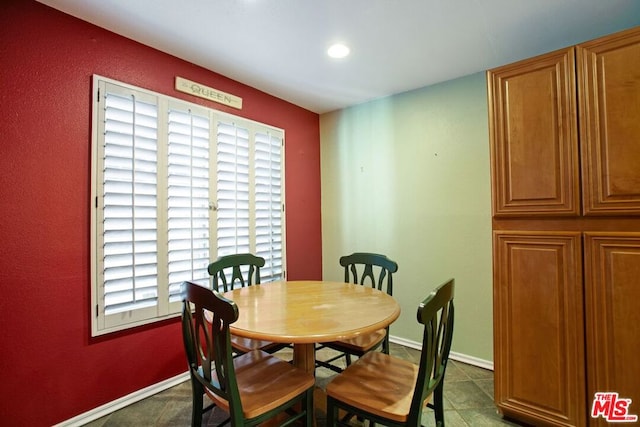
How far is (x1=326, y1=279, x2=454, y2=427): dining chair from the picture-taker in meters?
1.14

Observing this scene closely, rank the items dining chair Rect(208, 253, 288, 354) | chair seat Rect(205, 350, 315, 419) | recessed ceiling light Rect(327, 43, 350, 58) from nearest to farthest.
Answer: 1. chair seat Rect(205, 350, 315, 419)
2. dining chair Rect(208, 253, 288, 354)
3. recessed ceiling light Rect(327, 43, 350, 58)

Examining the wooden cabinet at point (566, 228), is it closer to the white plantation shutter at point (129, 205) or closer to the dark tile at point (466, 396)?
the dark tile at point (466, 396)

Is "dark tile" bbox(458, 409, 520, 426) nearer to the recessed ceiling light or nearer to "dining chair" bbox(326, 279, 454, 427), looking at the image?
"dining chair" bbox(326, 279, 454, 427)

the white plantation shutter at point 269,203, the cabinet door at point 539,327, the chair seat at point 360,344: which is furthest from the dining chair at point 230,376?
the white plantation shutter at point 269,203

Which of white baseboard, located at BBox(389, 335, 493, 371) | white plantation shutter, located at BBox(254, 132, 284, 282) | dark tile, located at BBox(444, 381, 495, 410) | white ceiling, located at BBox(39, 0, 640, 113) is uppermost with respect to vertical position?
white ceiling, located at BBox(39, 0, 640, 113)

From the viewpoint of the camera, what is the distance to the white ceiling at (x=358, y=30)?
5.77ft

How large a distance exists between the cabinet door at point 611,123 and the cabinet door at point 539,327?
26 cm

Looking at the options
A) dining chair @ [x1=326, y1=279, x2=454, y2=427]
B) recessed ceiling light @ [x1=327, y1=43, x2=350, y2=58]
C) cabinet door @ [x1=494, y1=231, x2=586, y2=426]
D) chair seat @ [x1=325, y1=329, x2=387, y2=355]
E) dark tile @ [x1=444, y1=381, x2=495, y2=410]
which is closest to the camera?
dining chair @ [x1=326, y1=279, x2=454, y2=427]

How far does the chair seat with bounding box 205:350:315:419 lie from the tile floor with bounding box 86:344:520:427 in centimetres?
61

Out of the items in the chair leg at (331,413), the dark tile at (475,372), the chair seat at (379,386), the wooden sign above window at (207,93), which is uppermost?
the wooden sign above window at (207,93)

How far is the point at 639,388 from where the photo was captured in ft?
4.74

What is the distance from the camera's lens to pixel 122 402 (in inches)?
77.2

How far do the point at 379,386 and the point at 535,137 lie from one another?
166 cm

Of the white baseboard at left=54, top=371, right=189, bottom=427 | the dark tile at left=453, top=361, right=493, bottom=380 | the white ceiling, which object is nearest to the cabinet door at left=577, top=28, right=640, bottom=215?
the white ceiling
